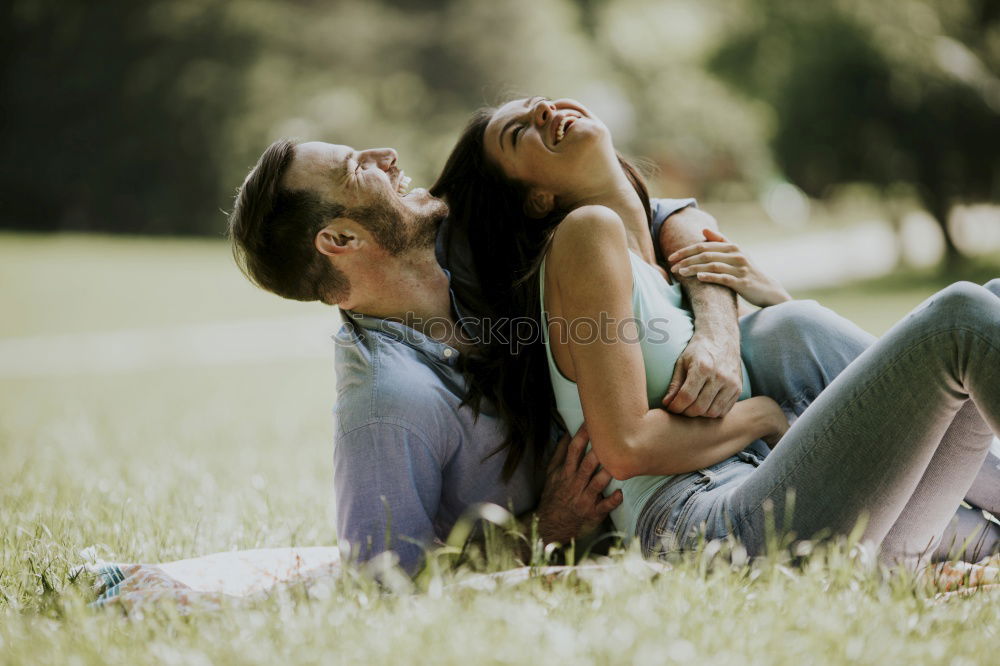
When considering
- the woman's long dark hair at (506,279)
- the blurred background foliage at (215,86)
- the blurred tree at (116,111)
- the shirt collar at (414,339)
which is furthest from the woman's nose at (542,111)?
the blurred tree at (116,111)

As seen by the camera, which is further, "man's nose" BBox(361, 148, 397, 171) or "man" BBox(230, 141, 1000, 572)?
"man's nose" BBox(361, 148, 397, 171)

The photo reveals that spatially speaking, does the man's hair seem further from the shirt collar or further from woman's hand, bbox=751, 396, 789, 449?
woman's hand, bbox=751, 396, 789, 449

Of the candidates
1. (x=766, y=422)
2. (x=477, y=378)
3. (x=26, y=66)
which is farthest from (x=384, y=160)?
(x=26, y=66)

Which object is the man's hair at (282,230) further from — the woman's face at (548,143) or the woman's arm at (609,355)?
the woman's arm at (609,355)

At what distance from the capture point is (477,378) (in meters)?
3.24

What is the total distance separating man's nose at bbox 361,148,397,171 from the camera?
338 cm

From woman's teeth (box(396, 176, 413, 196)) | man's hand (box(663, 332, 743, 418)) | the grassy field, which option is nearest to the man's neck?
woman's teeth (box(396, 176, 413, 196))

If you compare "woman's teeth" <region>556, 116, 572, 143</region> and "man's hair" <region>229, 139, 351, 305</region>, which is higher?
"woman's teeth" <region>556, 116, 572, 143</region>

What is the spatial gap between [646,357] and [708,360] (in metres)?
0.19

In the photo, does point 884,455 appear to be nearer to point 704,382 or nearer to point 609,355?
point 704,382

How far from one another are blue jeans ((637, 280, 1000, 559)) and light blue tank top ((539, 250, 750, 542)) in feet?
0.25

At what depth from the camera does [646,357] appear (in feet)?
9.98

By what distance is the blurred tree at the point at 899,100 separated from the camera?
52.9 ft

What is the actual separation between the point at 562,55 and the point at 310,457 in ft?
107
